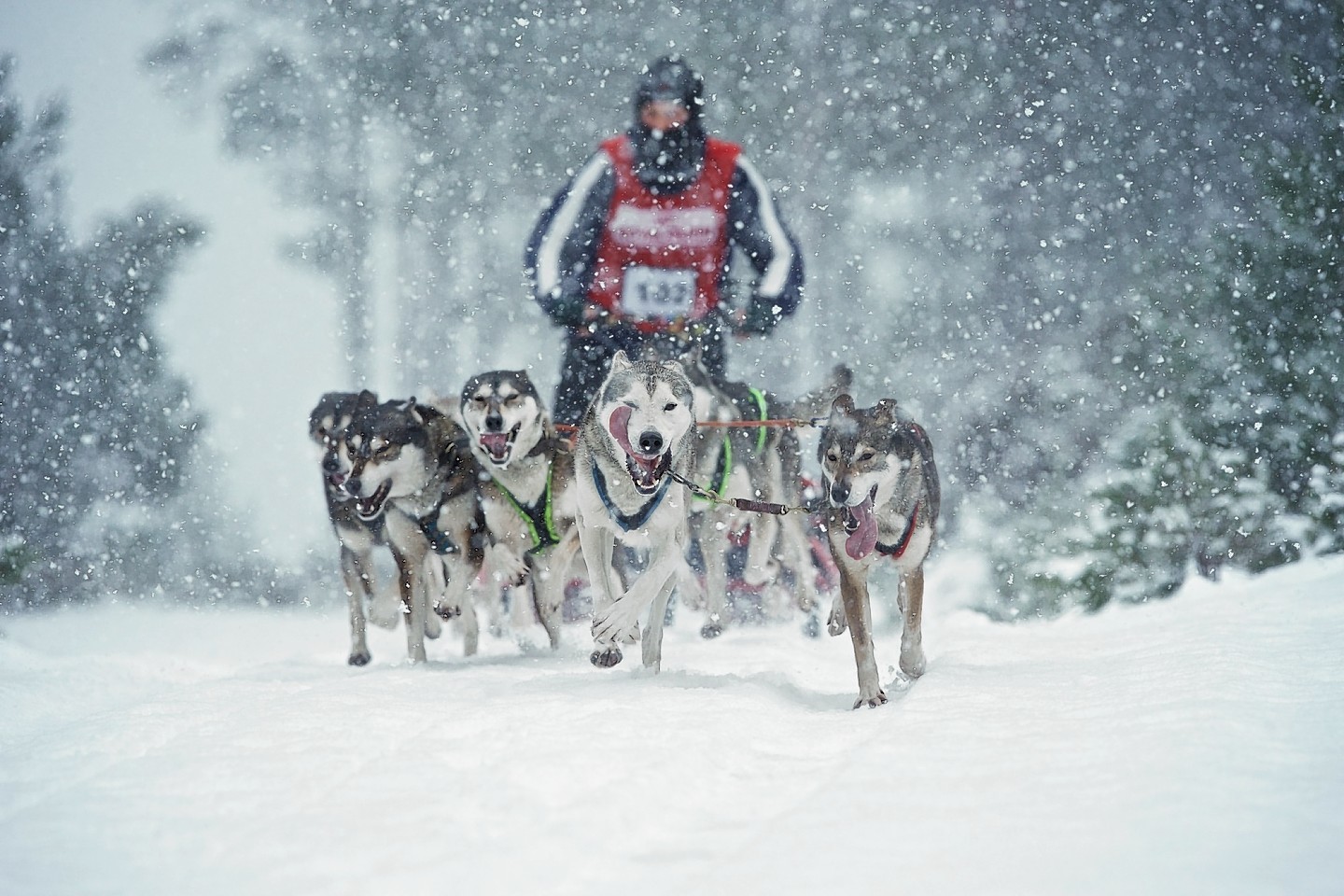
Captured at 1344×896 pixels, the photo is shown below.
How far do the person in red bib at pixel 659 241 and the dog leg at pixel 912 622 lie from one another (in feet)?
4.68

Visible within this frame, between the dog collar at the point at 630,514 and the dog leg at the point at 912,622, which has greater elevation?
the dog collar at the point at 630,514

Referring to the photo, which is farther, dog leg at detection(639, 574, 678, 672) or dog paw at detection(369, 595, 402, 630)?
dog paw at detection(369, 595, 402, 630)

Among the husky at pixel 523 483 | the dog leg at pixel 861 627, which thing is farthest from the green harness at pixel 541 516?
the dog leg at pixel 861 627

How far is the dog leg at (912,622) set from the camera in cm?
288

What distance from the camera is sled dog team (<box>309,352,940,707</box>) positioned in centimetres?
279

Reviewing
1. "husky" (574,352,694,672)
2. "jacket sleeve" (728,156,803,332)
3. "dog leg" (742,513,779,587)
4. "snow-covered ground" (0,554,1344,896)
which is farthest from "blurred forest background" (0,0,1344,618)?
"snow-covered ground" (0,554,1344,896)

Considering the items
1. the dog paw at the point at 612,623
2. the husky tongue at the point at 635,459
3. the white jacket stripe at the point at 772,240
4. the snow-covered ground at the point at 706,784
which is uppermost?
the white jacket stripe at the point at 772,240

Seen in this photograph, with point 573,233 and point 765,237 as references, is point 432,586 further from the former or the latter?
point 765,237

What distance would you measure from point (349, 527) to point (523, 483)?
0.77 metres

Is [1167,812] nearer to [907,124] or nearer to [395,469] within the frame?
[395,469]

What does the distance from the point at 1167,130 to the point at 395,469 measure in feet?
37.8

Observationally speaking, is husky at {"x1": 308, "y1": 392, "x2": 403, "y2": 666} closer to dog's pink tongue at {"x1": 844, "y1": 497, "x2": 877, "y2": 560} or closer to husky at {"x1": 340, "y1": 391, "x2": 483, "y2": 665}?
husky at {"x1": 340, "y1": 391, "x2": 483, "y2": 665}

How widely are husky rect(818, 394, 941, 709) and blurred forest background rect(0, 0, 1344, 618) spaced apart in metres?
5.69

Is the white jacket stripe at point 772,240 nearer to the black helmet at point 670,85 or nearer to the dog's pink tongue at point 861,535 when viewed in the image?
the black helmet at point 670,85
